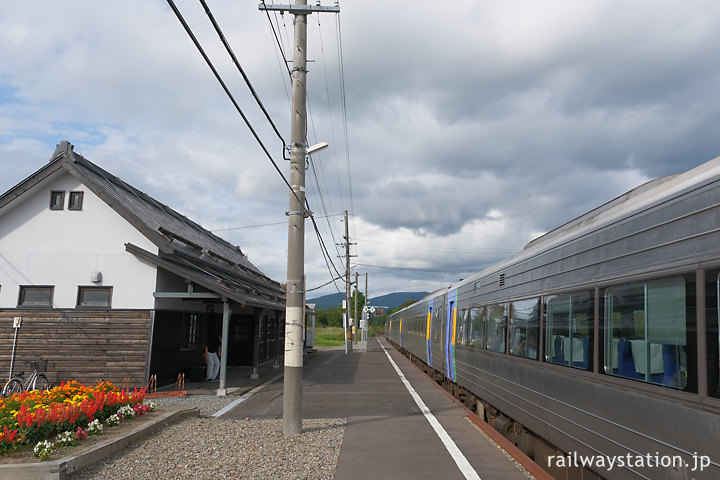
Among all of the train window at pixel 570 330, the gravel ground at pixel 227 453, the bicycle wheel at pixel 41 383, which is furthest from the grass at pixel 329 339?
the train window at pixel 570 330

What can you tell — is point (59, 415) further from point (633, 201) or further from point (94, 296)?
point (94, 296)

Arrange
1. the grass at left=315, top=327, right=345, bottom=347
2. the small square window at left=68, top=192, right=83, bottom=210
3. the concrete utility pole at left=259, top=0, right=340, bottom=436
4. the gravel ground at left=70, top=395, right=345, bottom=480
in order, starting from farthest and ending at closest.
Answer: the grass at left=315, top=327, right=345, bottom=347 < the small square window at left=68, top=192, right=83, bottom=210 < the concrete utility pole at left=259, top=0, right=340, bottom=436 < the gravel ground at left=70, top=395, right=345, bottom=480

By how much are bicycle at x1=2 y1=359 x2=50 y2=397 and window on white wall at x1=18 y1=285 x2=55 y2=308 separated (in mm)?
1557

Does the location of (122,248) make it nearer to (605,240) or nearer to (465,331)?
(465,331)

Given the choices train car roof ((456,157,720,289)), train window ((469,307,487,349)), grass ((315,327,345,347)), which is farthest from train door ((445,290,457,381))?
grass ((315,327,345,347))

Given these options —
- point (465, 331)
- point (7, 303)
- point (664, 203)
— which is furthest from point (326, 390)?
point (664, 203)

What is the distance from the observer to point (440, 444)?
7.88 meters

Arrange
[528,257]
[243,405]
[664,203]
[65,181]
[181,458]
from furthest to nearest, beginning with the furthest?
1. [65,181]
2. [243,405]
3. [528,257]
4. [181,458]
5. [664,203]

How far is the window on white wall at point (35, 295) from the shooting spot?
47.4 ft

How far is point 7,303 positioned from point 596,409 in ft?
49.1

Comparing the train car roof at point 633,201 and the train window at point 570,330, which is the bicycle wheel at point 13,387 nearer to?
the train car roof at point 633,201

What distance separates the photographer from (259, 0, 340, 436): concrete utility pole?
336 inches

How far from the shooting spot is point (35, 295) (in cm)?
1454

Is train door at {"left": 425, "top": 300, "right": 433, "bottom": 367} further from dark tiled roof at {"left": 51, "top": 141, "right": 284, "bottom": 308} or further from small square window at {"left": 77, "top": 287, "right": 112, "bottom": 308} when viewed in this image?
small square window at {"left": 77, "top": 287, "right": 112, "bottom": 308}
